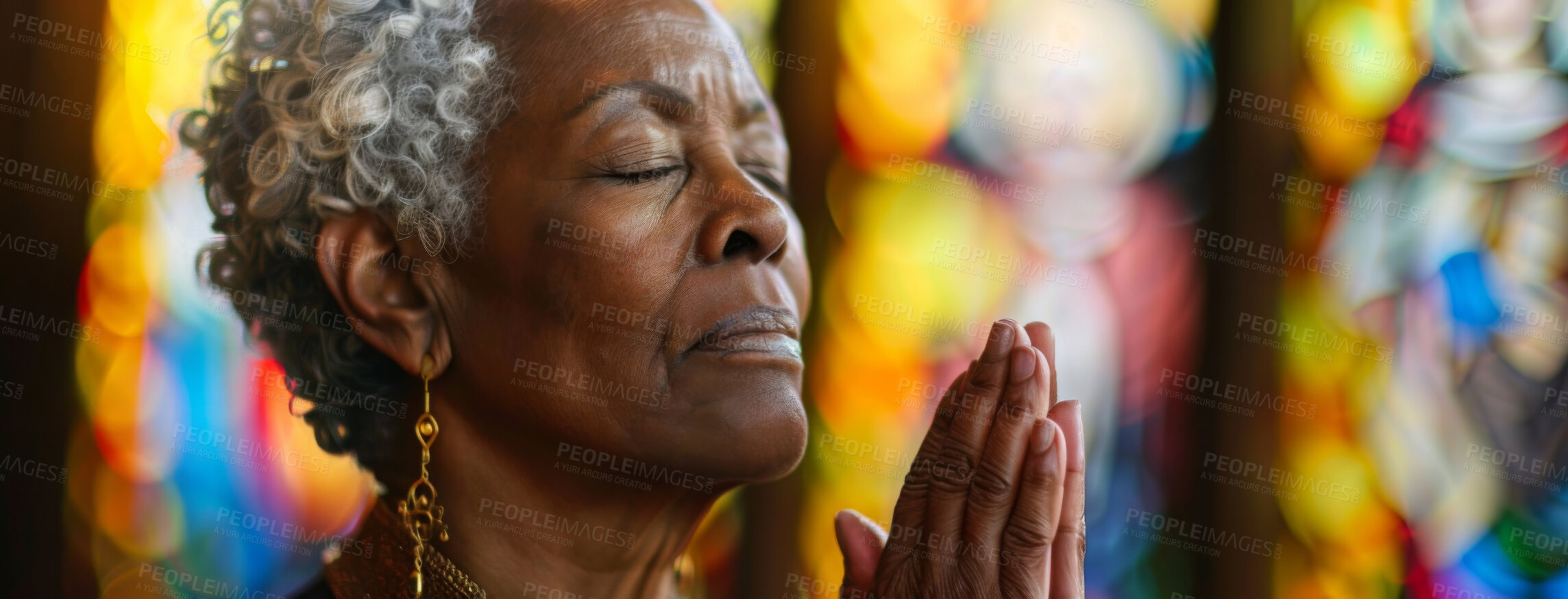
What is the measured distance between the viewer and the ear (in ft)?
4.45

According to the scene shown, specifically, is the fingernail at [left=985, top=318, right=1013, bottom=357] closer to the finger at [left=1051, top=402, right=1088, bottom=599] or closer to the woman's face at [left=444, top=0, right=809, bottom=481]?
the finger at [left=1051, top=402, right=1088, bottom=599]

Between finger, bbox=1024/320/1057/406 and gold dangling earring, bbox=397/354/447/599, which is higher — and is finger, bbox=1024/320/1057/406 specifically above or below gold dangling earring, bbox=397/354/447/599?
above

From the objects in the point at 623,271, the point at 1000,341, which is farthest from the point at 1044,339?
the point at 623,271

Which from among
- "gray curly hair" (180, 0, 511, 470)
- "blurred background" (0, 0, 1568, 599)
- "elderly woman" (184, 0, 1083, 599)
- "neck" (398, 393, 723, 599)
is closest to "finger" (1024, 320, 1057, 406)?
"elderly woman" (184, 0, 1083, 599)

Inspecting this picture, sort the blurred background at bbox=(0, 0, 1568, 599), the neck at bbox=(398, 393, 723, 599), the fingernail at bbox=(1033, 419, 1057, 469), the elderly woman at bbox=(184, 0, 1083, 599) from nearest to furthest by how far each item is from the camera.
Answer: the fingernail at bbox=(1033, 419, 1057, 469), the elderly woman at bbox=(184, 0, 1083, 599), the neck at bbox=(398, 393, 723, 599), the blurred background at bbox=(0, 0, 1568, 599)

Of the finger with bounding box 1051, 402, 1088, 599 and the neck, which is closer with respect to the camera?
the finger with bounding box 1051, 402, 1088, 599

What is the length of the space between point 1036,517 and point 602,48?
0.79 metres

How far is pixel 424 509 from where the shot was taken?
1.39 m

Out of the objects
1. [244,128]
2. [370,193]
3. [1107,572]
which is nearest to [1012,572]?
[370,193]

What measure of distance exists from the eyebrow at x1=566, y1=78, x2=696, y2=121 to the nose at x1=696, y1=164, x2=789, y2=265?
10cm

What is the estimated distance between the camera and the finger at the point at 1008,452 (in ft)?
3.91

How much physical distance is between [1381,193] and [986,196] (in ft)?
3.97

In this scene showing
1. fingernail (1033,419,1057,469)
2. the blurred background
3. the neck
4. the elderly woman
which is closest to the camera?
fingernail (1033,419,1057,469)

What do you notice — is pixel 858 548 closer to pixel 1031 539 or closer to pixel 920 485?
pixel 920 485
